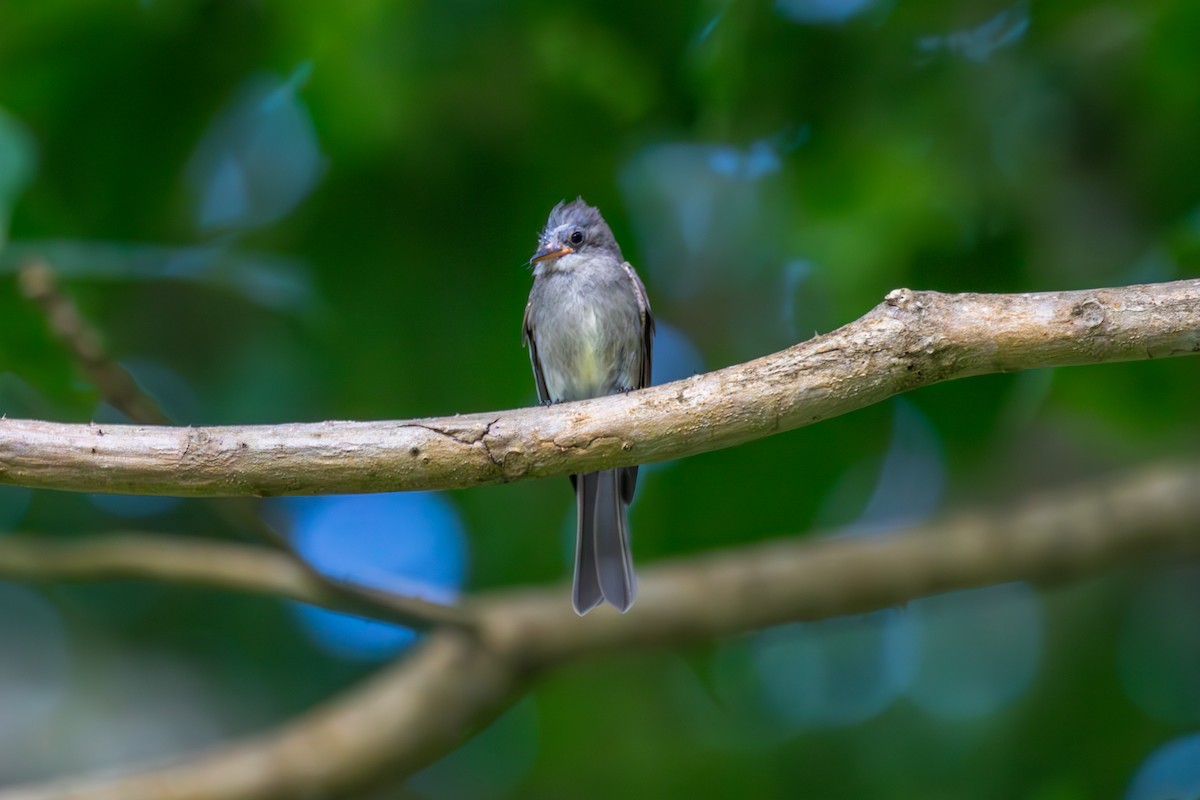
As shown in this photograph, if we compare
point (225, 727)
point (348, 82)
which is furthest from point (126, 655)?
point (348, 82)

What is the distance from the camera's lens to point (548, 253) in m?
4.86

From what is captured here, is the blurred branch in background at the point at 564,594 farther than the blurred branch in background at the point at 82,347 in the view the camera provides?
Yes

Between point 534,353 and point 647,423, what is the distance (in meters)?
2.32

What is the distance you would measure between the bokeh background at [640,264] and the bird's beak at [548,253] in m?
0.18

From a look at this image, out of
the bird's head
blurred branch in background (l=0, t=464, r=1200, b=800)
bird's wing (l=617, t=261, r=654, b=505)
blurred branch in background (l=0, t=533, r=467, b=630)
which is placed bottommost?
blurred branch in background (l=0, t=464, r=1200, b=800)

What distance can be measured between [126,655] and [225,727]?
0.61 meters

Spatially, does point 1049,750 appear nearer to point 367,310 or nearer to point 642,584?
point 642,584

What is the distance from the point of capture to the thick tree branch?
2766mm

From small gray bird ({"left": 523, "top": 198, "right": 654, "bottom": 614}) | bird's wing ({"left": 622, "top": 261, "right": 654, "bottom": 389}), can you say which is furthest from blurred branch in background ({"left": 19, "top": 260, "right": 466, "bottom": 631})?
bird's wing ({"left": 622, "top": 261, "right": 654, "bottom": 389})

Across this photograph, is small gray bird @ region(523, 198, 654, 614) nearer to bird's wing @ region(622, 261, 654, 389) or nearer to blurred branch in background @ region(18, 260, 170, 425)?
bird's wing @ region(622, 261, 654, 389)

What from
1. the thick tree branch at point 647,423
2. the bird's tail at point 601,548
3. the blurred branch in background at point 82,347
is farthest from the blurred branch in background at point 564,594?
the thick tree branch at point 647,423

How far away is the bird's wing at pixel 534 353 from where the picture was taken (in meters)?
5.13

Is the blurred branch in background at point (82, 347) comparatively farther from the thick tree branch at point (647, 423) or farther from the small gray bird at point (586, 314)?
the small gray bird at point (586, 314)

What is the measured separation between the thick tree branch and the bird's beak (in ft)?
6.52
